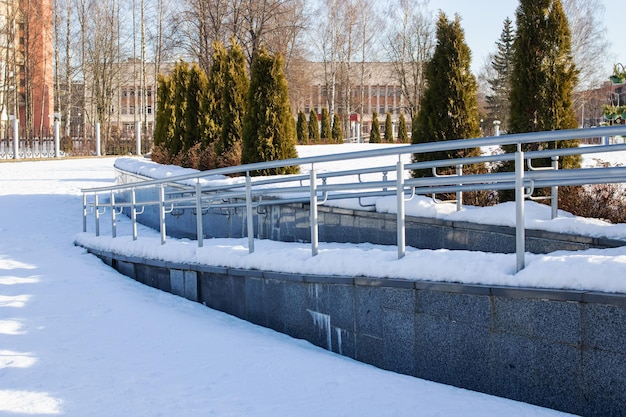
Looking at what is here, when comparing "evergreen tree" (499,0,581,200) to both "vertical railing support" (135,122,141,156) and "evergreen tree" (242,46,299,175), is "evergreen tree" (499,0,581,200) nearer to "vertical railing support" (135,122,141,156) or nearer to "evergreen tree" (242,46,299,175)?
"evergreen tree" (242,46,299,175)

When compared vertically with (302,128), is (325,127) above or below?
above

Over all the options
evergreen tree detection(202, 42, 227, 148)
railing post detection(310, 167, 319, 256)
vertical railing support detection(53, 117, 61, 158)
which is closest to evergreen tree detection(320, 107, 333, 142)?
vertical railing support detection(53, 117, 61, 158)

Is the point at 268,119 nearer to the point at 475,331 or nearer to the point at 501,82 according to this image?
the point at 475,331

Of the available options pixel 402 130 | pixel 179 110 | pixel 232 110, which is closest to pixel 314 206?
pixel 232 110

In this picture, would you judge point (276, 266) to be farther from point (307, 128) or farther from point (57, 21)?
point (57, 21)

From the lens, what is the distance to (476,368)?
461 centimetres

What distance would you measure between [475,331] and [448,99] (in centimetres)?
501

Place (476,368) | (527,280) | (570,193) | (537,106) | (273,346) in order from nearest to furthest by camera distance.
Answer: (527,280) < (476,368) < (273,346) < (570,193) < (537,106)

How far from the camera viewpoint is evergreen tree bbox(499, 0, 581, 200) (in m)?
7.95

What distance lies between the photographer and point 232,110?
14461 mm

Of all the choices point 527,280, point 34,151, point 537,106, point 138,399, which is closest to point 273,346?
point 138,399

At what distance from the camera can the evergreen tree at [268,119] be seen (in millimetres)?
12039

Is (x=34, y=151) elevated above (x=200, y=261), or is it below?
above

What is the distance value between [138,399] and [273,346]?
137 cm
